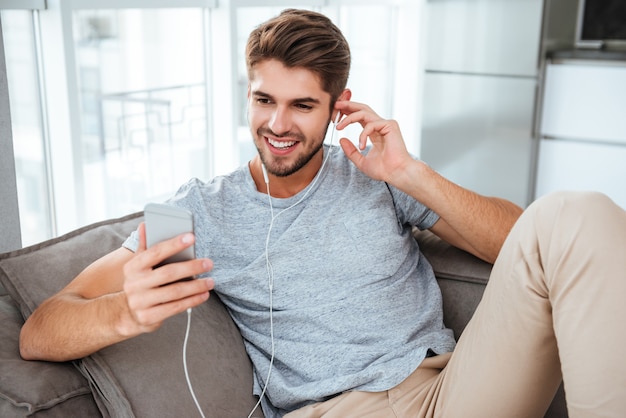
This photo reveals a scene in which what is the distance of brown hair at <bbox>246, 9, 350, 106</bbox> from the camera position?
1631 mm

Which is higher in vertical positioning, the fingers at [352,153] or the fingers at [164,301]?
the fingers at [352,153]

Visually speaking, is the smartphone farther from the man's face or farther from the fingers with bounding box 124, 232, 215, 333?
the man's face

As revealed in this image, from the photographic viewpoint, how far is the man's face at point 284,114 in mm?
1640

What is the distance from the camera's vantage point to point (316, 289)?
157 cm

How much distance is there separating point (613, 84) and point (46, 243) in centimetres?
297

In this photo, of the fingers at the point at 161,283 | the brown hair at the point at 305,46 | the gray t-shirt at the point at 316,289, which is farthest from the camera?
the brown hair at the point at 305,46

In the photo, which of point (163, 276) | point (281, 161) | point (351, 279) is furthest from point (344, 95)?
point (163, 276)

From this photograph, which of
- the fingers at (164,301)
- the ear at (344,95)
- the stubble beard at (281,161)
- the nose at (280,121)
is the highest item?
the ear at (344,95)

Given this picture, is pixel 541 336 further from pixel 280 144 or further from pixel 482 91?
pixel 482 91

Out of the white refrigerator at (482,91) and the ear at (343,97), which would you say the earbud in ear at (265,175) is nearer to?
the ear at (343,97)

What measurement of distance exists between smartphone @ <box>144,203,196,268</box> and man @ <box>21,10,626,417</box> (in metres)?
0.03

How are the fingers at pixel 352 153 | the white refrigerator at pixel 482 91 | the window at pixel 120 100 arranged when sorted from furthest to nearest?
the white refrigerator at pixel 482 91 → the window at pixel 120 100 → the fingers at pixel 352 153

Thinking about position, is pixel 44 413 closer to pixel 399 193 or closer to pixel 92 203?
pixel 399 193

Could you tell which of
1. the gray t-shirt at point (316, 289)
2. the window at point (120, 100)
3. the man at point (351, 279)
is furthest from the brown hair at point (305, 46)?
the window at point (120, 100)
